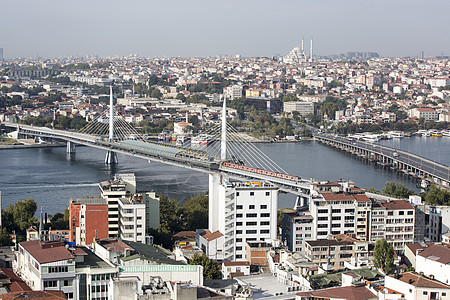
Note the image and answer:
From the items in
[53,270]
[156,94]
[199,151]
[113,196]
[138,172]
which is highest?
[156,94]

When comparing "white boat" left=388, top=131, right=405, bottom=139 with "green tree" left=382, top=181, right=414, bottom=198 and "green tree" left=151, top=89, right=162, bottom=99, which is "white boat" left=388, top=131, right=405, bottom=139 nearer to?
"green tree" left=151, top=89, right=162, bottom=99

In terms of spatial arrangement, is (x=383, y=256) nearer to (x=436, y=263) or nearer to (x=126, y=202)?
(x=436, y=263)

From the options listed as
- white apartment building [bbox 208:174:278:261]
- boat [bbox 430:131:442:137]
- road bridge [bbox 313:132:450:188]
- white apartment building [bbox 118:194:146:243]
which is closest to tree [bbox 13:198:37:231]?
white apartment building [bbox 118:194:146:243]

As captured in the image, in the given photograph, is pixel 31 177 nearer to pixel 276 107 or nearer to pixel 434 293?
pixel 434 293

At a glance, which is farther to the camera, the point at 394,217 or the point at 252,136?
the point at 252,136

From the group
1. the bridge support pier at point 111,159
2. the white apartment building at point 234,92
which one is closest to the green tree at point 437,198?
the bridge support pier at point 111,159

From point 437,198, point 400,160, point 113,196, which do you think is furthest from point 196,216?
point 400,160

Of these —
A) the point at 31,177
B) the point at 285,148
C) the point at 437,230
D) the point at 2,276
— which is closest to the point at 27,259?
the point at 2,276
